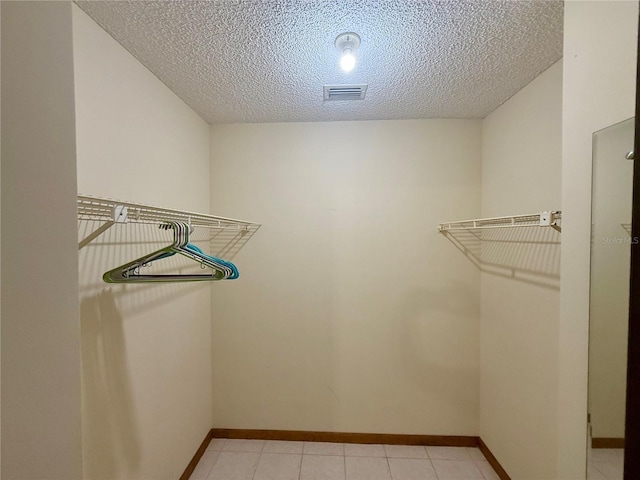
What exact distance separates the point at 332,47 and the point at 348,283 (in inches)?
56.3

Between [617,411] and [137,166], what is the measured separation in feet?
6.12

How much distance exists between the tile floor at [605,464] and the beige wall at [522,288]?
0.63 metres

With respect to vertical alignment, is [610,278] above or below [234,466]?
above

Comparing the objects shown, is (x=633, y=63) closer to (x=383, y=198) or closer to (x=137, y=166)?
(x=383, y=198)

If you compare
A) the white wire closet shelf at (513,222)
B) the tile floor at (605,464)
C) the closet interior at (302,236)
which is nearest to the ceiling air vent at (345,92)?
the closet interior at (302,236)

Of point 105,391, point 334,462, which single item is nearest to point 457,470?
point 334,462

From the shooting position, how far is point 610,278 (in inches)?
25.9

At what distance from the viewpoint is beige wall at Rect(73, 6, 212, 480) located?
97cm

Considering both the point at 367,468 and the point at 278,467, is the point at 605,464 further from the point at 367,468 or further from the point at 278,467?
the point at 278,467

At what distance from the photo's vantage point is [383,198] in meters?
1.88

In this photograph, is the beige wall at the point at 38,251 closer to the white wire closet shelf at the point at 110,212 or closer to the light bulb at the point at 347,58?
the white wire closet shelf at the point at 110,212

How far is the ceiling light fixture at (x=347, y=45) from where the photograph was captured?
108 centimetres

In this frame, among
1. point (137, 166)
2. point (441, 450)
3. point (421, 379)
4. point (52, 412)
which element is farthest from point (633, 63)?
point (441, 450)

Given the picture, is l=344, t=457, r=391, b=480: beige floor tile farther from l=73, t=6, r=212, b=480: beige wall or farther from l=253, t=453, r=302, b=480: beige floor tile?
l=73, t=6, r=212, b=480: beige wall
